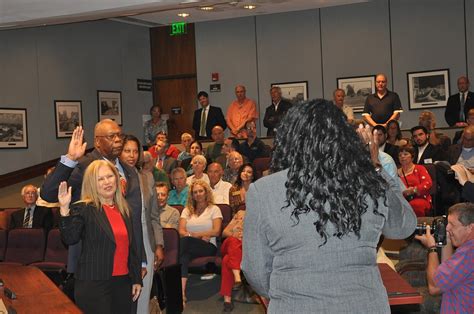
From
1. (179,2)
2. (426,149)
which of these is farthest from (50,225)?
(179,2)

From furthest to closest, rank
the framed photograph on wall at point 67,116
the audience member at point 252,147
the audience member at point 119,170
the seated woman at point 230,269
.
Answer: the framed photograph on wall at point 67,116 < the audience member at point 252,147 < the seated woman at point 230,269 < the audience member at point 119,170

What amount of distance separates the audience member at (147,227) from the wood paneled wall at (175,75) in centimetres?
1021

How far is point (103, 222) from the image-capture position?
4371 mm

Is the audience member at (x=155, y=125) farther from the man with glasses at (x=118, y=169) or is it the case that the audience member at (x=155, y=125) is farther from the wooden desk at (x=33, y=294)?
the man with glasses at (x=118, y=169)

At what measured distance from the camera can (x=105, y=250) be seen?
14.2ft

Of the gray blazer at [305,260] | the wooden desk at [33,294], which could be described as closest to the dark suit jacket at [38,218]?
the wooden desk at [33,294]

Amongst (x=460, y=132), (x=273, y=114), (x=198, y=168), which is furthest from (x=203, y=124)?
(x=460, y=132)

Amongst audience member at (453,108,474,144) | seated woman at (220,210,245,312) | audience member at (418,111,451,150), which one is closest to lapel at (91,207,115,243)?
seated woman at (220,210,245,312)

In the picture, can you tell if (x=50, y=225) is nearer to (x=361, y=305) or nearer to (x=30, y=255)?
(x=30, y=255)

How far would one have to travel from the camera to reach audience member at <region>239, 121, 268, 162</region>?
11484 mm

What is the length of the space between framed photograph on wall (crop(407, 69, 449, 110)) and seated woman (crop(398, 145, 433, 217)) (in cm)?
526

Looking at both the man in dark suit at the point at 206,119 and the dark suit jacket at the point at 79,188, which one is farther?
the man in dark suit at the point at 206,119

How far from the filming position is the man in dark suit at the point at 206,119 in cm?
1410

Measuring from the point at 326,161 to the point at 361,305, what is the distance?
1.33 feet
